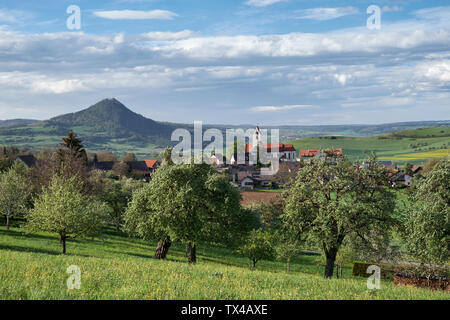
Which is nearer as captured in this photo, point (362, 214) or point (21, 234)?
point (362, 214)

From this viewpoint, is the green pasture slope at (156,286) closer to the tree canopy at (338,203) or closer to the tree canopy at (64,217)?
the tree canopy at (338,203)

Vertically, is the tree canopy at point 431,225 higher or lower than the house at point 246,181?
higher

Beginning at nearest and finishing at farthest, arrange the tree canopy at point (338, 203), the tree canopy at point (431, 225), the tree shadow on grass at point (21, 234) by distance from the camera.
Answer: the tree canopy at point (431, 225), the tree canopy at point (338, 203), the tree shadow on grass at point (21, 234)

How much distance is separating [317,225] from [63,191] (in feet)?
83.5

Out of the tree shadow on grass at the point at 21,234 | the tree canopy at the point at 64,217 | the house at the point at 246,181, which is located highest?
the tree canopy at the point at 64,217

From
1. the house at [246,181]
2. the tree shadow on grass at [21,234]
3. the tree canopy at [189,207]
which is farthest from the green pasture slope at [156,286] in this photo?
the house at [246,181]

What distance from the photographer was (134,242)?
192ft

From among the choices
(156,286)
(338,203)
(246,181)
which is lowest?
(246,181)

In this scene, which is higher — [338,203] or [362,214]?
[338,203]

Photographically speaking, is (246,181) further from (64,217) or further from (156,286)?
(156,286)

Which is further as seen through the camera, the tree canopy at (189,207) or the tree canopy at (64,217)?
the tree canopy at (64,217)

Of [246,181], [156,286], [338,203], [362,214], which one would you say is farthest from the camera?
[246,181]

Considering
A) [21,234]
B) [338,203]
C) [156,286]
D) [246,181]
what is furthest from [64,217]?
[246,181]
